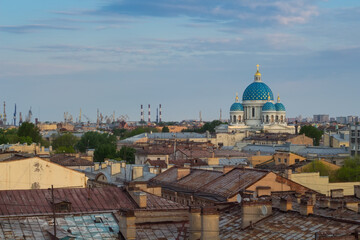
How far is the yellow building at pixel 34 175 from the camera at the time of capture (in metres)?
32.8

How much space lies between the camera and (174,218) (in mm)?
21469

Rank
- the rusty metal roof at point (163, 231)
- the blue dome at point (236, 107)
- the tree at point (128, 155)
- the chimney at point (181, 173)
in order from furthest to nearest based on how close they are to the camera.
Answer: the blue dome at point (236, 107)
the tree at point (128, 155)
the chimney at point (181, 173)
the rusty metal roof at point (163, 231)

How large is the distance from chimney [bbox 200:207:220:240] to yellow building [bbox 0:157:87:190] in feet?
54.0

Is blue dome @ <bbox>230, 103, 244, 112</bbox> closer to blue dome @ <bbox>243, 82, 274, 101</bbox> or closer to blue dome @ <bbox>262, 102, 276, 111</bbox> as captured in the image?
blue dome @ <bbox>243, 82, 274, 101</bbox>

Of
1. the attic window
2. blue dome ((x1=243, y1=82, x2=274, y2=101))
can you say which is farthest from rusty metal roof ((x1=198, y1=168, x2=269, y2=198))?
blue dome ((x1=243, y1=82, x2=274, y2=101))

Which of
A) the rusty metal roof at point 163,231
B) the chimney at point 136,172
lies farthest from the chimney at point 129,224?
the chimney at point 136,172

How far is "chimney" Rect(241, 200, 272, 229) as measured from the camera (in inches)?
753

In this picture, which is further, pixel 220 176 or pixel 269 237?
pixel 220 176

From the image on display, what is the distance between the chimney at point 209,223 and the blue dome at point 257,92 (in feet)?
461

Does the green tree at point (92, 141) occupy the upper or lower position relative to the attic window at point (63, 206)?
lower

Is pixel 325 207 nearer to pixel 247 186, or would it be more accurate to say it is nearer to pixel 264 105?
pixel 247 186

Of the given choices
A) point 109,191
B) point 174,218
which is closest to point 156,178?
point 109,191

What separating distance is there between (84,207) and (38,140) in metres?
95.3

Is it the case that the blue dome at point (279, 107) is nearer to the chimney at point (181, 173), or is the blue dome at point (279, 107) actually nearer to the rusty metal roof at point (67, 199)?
the chimney at point (181, 173)
